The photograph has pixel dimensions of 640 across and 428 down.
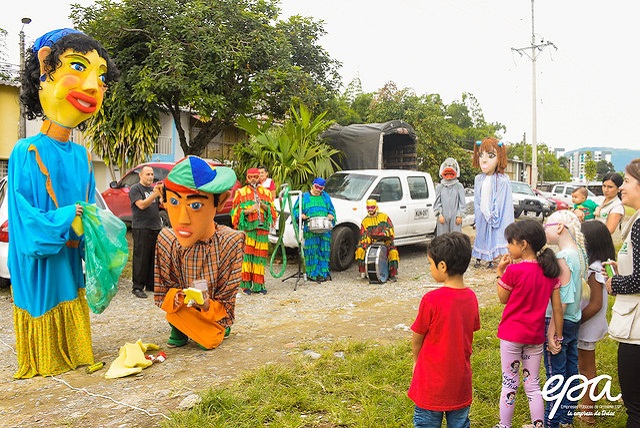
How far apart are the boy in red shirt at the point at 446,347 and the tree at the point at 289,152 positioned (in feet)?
26.5

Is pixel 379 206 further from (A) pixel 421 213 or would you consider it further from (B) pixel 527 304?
(B) pixel 527 304

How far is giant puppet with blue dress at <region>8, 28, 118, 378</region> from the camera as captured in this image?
14.2 feet

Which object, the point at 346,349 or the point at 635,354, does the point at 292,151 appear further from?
the point at 635,354

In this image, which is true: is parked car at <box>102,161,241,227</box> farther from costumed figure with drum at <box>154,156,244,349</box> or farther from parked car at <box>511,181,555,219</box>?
parked car at <box>511,181,555,219</box>

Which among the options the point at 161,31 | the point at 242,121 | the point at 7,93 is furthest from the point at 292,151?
the point at 7,93

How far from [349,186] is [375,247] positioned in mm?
1734

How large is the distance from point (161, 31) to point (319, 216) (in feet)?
24.0

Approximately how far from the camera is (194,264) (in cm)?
486

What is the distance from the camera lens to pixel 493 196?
8.98m

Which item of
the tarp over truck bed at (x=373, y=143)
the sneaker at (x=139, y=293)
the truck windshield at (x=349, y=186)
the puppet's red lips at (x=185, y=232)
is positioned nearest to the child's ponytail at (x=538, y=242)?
the puppet's red lips at (x=185, y=232)

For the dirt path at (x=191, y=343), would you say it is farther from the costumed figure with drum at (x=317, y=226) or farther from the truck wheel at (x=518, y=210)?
the truck wheel at (x=518, y=210)

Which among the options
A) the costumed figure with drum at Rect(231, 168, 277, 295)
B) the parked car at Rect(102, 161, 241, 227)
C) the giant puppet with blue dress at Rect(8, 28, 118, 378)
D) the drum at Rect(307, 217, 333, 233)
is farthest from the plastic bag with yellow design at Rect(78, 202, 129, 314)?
the parked car at Rect(102, 161, 241, 227)

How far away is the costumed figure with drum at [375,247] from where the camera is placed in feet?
27.3

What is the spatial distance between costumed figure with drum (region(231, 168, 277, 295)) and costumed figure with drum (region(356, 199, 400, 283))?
170cm
